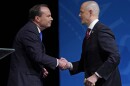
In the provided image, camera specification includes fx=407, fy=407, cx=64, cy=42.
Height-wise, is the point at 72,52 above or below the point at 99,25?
below

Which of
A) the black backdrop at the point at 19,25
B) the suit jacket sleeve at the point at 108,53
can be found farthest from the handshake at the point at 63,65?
the black backdrop at the point at 19,25

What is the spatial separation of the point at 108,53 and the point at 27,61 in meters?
0.69

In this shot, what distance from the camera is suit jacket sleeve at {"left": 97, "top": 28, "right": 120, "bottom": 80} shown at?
305 cm

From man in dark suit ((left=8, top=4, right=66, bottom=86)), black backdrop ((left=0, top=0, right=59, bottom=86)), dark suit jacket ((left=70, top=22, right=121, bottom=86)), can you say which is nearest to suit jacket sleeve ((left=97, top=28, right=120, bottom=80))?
dark suit jacket ((left=70, top=22, right=121, bottom=86))

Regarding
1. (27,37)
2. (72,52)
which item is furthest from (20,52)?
(72,52)

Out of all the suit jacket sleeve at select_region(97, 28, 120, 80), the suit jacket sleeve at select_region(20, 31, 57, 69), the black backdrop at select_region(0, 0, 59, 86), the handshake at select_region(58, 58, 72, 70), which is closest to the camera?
the suit jacket sleeve at select_region(97, 28, 120, 80)

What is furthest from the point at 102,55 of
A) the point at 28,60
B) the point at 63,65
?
the point at 28,60

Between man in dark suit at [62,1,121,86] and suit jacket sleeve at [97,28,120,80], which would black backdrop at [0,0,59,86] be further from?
suit jacket sleeve at [97,28,120,80]

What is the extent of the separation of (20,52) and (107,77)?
758 mm

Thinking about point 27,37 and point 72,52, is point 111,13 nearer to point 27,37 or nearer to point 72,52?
point 72,52

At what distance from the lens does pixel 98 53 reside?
3.16 meters

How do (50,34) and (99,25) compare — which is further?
(50,34)

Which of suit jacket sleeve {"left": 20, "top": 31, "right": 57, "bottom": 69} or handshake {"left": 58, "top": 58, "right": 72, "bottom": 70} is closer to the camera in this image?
suit jacket sleeve {"left": 20, "top": 31, "right": 57, "bottom": 69}

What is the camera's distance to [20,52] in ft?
11.0
